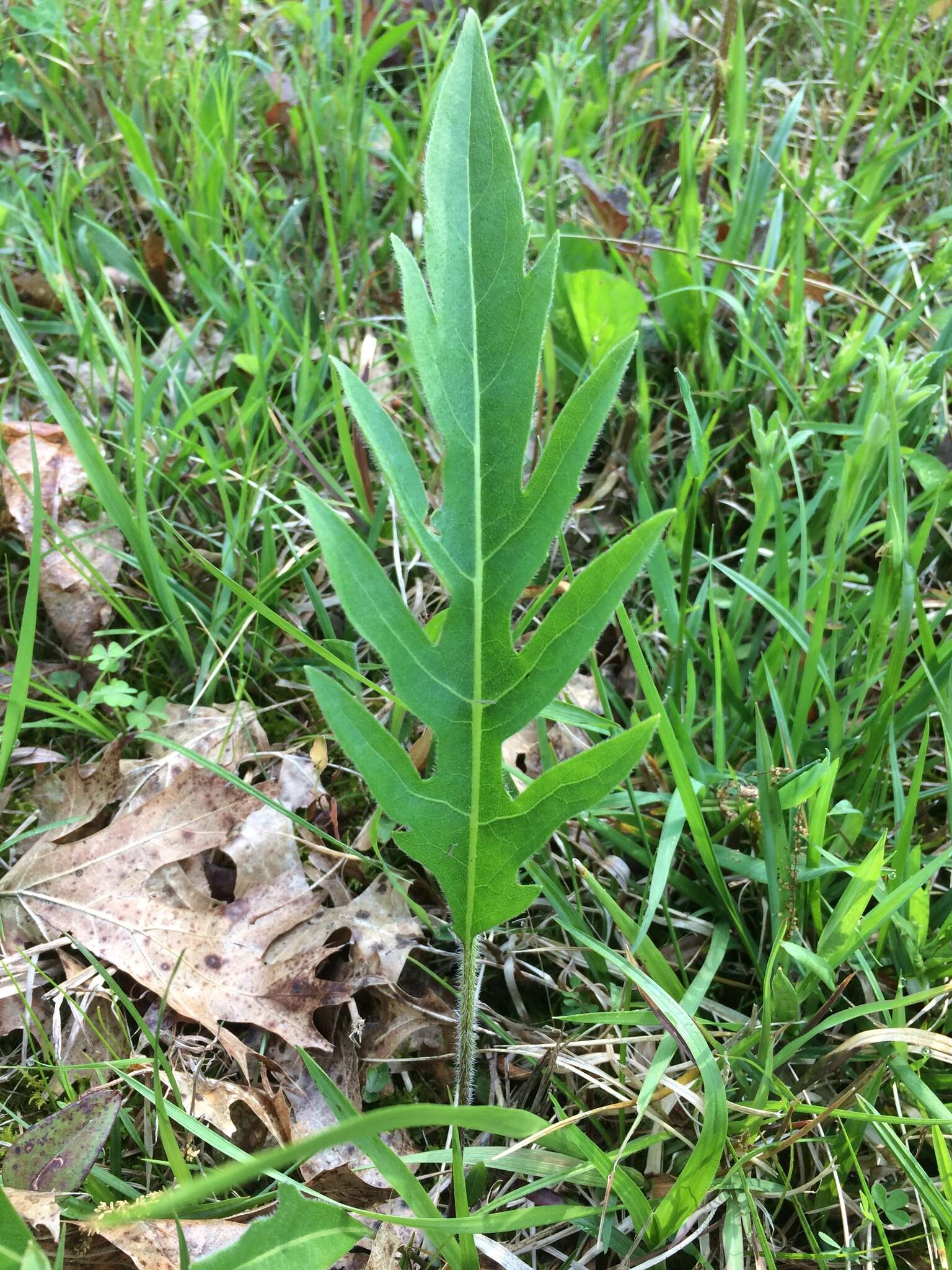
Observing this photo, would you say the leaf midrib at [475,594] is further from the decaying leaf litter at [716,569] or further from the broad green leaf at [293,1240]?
the broad green leaf at [293,1240]

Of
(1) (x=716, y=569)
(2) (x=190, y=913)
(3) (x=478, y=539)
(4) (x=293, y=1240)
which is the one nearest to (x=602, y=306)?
(1) (x=716, y=569)

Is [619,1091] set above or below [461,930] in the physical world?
below

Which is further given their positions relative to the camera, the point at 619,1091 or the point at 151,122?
the point at 151,122

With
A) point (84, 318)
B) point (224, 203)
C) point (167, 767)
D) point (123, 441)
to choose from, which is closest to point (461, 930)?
point (167, 767)

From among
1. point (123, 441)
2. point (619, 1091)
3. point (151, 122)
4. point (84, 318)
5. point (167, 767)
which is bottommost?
point (619, 1091)

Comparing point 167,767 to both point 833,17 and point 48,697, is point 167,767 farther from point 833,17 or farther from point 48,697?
point 833,17

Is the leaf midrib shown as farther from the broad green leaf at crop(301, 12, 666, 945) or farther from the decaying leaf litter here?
the decaying leaf litter

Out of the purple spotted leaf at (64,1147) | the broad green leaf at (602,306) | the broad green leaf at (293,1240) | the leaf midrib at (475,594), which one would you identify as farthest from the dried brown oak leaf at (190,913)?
the broad green leaf at (602,306)

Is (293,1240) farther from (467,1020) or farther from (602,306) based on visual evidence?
(602,306)
